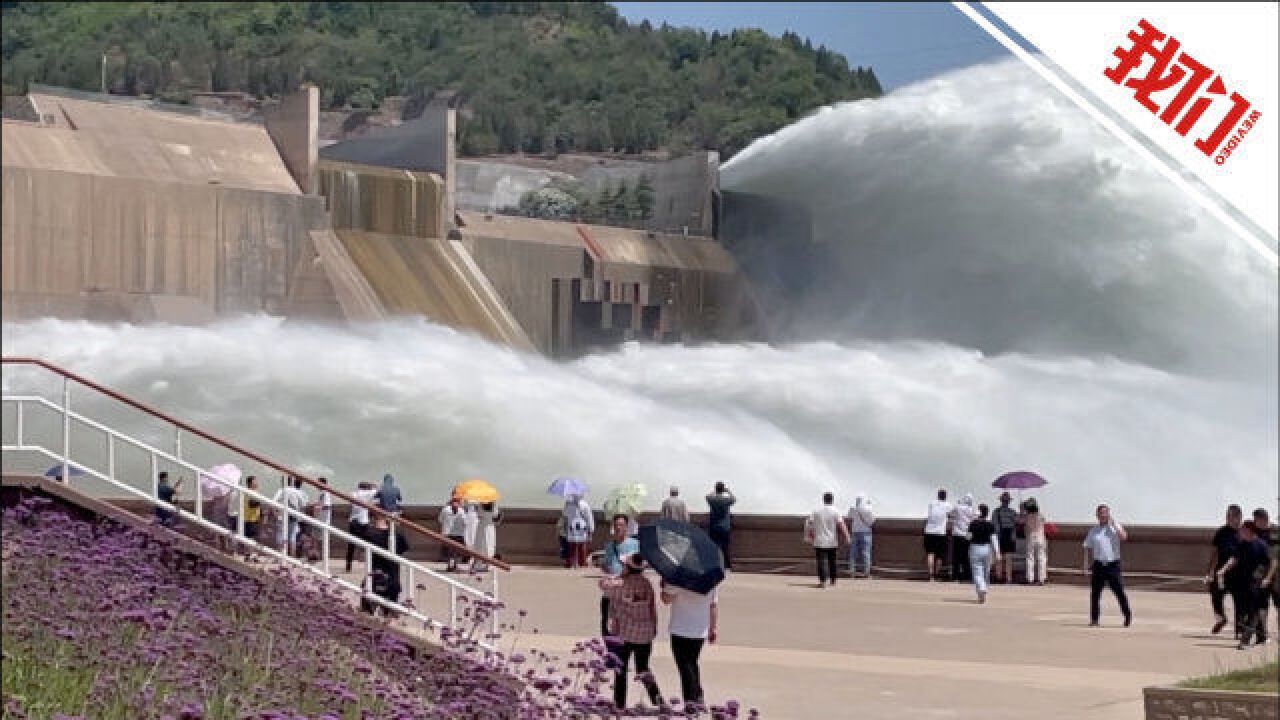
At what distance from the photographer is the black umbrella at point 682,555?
10594 mm

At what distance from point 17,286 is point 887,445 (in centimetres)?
2226

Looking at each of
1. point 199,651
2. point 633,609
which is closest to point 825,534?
point 633,609

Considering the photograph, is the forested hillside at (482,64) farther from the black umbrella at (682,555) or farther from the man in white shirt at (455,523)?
the black umbrella at (682,555)

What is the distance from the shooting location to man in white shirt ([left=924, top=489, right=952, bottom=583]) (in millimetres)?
23141

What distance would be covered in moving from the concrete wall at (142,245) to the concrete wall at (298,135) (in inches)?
55.5

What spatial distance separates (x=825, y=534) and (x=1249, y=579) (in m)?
6.92

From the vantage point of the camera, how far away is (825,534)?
22016 mm

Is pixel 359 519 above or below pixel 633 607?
below

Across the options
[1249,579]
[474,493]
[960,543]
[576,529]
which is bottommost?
[576,529]

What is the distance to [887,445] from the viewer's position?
161 feet

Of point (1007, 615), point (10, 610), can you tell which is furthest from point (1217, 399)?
point (10, 610)

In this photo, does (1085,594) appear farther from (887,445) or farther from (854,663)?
(887,445)

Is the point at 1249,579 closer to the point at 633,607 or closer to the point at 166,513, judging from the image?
the point at 633,607

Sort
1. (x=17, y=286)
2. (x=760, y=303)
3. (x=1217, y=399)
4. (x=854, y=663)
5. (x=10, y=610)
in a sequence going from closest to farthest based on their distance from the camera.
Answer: (x=10, y=610)
(x=854, y=663)
(x=17, y=286)
(x=1217, y=399)
(x=760, y=303)
